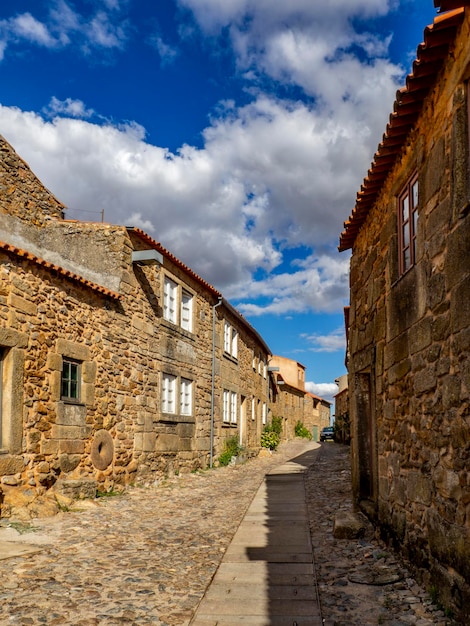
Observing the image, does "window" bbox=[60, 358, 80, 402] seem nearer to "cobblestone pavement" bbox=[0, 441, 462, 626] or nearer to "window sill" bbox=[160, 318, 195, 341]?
"cobblestone pavement" bbox=[0, 441, 462, 626]

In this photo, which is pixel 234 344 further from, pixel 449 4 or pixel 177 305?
pixel 449 4

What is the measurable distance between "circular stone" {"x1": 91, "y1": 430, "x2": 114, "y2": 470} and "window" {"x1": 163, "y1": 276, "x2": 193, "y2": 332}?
3.93 m

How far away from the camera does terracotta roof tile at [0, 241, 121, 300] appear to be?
8.87m

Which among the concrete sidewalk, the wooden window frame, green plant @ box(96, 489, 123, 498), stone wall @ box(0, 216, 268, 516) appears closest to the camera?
the concrete sidewalk

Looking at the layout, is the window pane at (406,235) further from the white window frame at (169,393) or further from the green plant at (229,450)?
the green plant at (229,450)

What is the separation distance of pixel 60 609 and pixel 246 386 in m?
18.2

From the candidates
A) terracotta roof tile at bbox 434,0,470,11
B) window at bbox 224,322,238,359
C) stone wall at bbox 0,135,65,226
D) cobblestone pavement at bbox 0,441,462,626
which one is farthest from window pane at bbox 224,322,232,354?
terracotta roof tile at bbox 434,0,470,11

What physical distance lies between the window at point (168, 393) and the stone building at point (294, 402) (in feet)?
58.1

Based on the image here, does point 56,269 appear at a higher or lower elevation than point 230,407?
higher

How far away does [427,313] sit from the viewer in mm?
5395

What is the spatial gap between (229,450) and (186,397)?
3810 millimetres

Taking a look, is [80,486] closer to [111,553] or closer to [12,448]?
[12,448]

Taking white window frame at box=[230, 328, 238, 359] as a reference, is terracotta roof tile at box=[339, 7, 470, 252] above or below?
above

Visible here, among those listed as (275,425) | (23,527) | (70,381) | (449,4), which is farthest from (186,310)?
(275,425)
